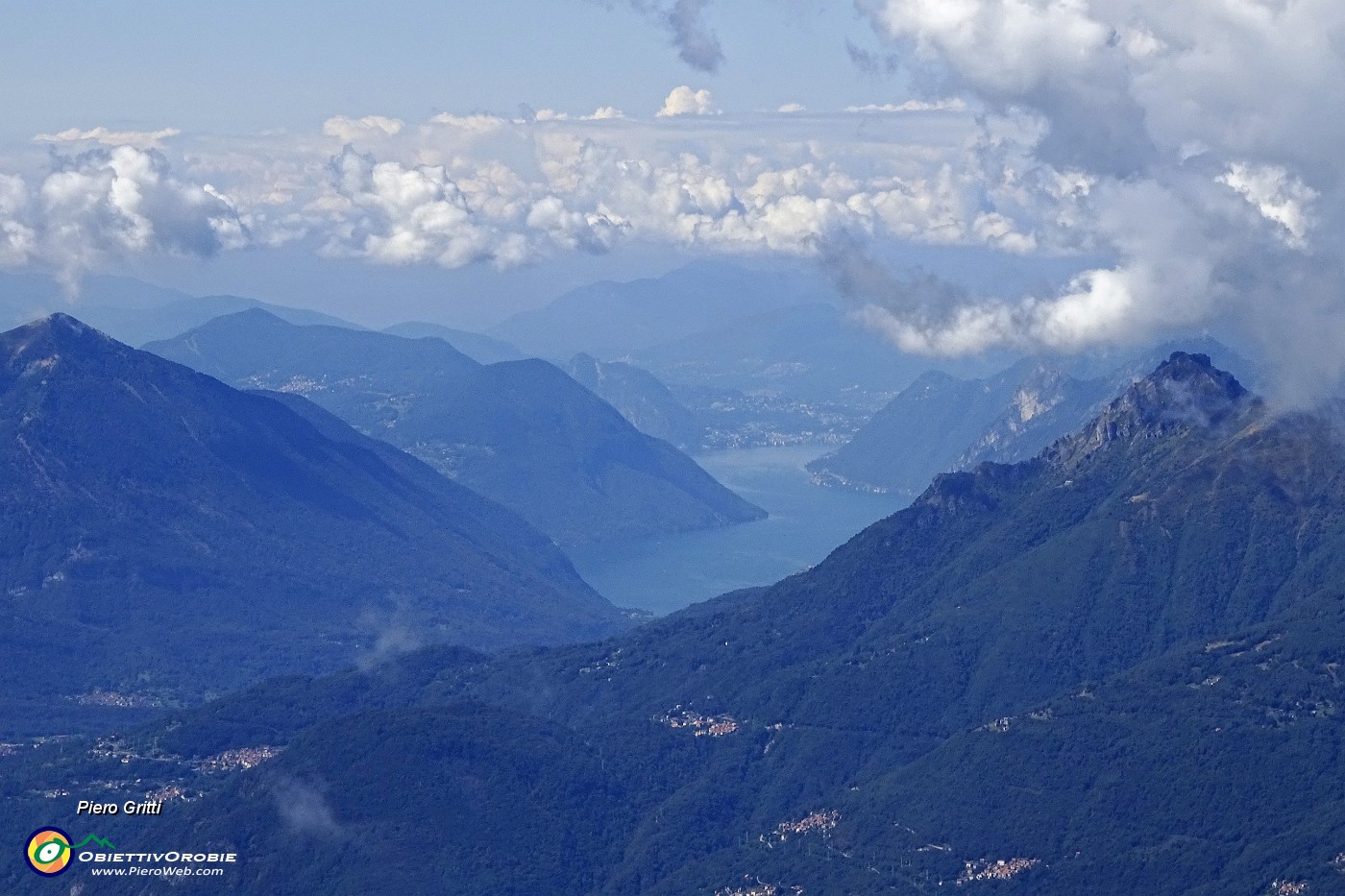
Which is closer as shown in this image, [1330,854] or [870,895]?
[1330,854]

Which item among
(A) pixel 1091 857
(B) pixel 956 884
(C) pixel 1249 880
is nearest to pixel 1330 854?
(C) pixel 1249 880

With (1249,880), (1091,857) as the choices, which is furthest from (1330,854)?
(1091,857)

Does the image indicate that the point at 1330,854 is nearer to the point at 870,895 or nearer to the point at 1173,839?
the point at 1173,839

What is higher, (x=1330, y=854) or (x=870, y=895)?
(x=1330, y=854)

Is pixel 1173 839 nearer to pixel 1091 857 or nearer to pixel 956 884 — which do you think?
pixel 1091 857

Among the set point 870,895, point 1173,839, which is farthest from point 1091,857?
point 870,895

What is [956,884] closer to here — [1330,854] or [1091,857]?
[1091,857]

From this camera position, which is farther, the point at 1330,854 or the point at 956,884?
the point at 956,884
